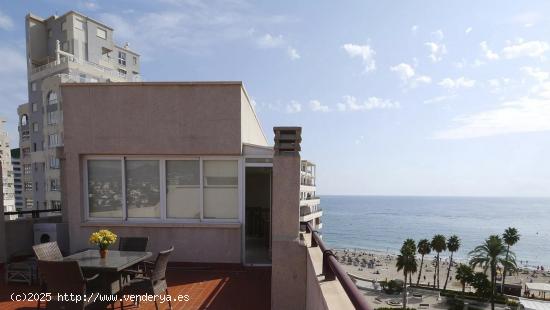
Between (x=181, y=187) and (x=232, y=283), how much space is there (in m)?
2.32

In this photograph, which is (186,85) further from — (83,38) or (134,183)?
(83,38)

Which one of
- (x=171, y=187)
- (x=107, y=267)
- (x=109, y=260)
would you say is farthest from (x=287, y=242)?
(x=171, y=187)

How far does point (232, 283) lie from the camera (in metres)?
5.30

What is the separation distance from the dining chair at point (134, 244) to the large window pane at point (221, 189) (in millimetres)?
1521

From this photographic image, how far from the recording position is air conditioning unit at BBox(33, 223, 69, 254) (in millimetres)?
6793

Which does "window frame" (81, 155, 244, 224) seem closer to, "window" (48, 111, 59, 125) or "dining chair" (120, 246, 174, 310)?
"dining chair" (120, 246, 174, 310)

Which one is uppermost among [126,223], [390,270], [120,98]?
[120,98]

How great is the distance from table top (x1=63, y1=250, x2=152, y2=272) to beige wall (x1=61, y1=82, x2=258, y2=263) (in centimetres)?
173

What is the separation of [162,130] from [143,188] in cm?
137

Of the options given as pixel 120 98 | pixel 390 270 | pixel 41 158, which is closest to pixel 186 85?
pixel 120 98

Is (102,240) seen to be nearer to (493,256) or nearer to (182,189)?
(182,189)

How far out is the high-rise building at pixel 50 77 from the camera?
32.9 m

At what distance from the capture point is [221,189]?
634 cm

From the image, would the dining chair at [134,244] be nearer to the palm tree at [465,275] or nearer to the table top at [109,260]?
the table top at [109,260]
